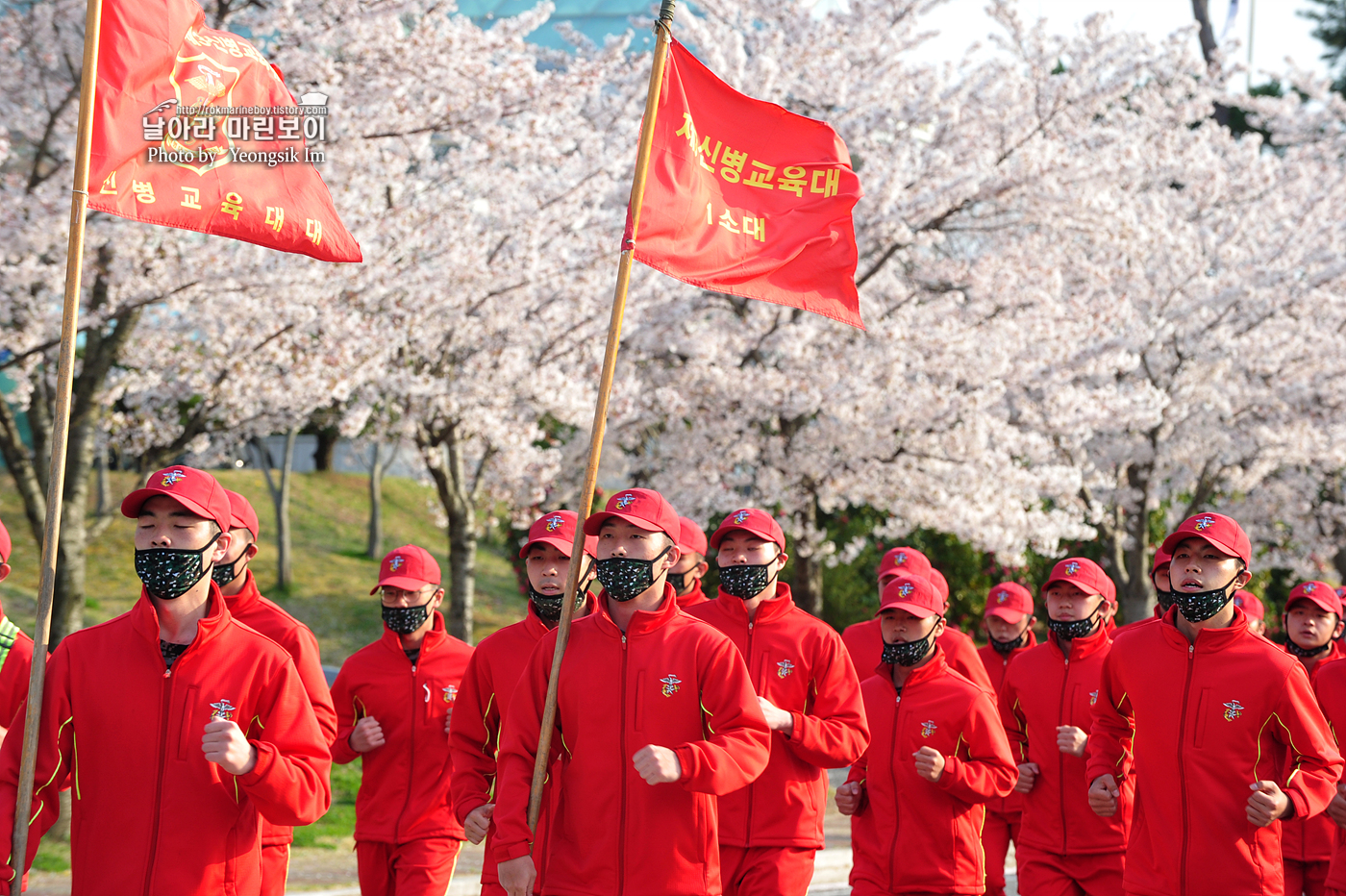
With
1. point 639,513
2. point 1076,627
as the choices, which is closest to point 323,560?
point 1076,627

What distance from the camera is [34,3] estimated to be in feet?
35.0

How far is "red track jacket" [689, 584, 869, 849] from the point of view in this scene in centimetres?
592

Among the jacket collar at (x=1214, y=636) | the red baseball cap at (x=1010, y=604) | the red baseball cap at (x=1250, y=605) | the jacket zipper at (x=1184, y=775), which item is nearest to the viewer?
the jacket zipper at (x=1184, y=775)

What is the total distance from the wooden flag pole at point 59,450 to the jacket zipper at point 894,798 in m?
3.78

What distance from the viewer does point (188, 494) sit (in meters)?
4.44

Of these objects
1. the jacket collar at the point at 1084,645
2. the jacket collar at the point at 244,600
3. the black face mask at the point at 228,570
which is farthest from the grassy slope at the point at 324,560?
the jacket collar at the point at 1084,645

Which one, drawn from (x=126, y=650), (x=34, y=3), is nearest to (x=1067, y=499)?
(x=34, y=3)

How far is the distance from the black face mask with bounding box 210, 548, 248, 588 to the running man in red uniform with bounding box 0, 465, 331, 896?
165 cm

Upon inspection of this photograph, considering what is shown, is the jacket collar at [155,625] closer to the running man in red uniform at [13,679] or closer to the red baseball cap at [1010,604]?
the running man in red uniform at [13,679]

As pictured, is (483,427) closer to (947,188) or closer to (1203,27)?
(947,188)

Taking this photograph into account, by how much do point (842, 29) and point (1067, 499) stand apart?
20.4 ft

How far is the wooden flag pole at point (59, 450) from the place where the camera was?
165 inches

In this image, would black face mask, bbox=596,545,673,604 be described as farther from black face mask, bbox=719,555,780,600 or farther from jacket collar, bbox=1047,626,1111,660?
jacket collar, bbox=1047,626,1111,660

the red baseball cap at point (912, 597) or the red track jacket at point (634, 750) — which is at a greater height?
the red baseball cap at point (912, 597)
